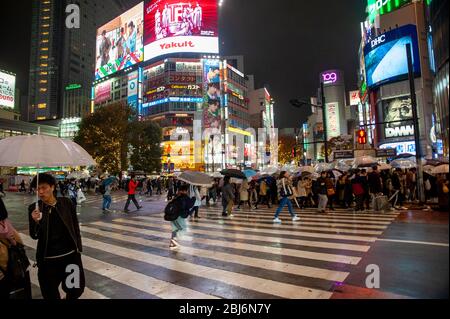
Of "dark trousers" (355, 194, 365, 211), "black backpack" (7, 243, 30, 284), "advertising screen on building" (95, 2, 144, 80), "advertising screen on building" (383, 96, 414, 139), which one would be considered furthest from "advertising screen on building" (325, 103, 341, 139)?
"black backpack" (7, 243, 30, 284)

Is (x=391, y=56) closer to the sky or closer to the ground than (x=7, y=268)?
closer to the sky

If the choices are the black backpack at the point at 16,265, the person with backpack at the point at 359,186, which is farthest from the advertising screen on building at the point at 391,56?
Result: the black backpack at the point at 16,265

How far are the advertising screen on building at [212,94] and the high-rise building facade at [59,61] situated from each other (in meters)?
85.6

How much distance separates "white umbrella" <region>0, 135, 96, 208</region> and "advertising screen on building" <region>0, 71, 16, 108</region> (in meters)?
78.1

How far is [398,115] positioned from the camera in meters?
43.6

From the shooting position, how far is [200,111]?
74.1 metres

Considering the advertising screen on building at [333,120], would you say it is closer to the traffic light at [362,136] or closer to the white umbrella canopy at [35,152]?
the traffic light at [362,136]

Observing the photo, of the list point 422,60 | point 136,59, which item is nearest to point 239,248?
point 422,60

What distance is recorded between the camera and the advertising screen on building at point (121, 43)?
83.4 meters

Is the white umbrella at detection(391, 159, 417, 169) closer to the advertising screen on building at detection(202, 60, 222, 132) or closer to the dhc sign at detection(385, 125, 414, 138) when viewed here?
the dhc sign at detection(385, 125, 414, 138)

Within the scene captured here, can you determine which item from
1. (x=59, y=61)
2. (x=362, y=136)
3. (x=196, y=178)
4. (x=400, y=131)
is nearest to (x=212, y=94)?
(x=400, y=131)

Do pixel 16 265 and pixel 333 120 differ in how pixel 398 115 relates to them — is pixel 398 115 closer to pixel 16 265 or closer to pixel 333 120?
pixel 333 120

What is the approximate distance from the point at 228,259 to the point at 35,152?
12.9 feet
